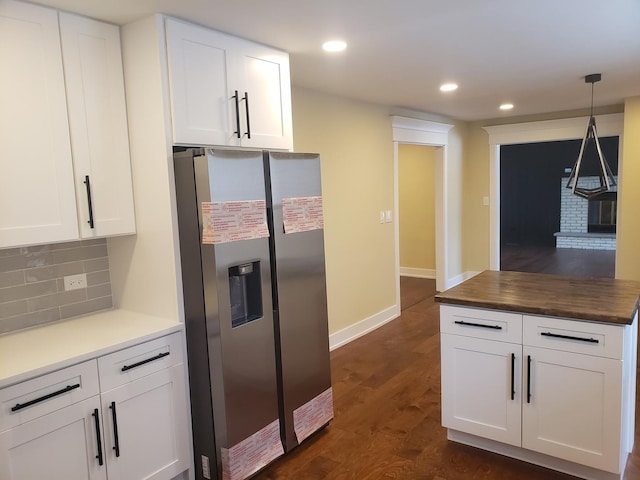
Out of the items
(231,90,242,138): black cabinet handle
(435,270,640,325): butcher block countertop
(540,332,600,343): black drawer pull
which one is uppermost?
(231,90,242,138): black cabinet handle

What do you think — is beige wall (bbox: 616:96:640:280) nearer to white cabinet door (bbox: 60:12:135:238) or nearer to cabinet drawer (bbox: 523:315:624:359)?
cabinet drawer (bbox: 523:315:624:359)

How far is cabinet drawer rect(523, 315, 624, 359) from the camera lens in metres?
2.10

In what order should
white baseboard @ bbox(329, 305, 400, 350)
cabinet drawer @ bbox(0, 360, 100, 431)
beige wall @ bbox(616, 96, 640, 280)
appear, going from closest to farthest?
cabinet drawer @ bbox(0, 360, 100, 431) → white baseboard @ bbox(329, 305, 400, 350) → beige wall @ bbox(616, 96, 640, 280)

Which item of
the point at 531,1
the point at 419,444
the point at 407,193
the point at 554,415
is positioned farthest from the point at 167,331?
the point at 407,193

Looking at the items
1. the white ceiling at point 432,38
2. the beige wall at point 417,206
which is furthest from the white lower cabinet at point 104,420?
the beige wall at point 417,206

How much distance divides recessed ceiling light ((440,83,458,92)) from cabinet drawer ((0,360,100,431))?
11.3ft

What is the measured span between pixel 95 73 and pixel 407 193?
5.51 metres

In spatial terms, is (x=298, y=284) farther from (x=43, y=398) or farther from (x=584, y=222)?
(x=584, y=222)

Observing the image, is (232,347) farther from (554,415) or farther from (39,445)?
(554,415)

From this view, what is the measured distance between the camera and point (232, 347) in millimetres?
2260

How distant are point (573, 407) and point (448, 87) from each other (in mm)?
2874

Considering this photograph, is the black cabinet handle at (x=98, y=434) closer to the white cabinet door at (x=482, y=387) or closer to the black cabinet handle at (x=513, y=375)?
the white cabinet door at (x=482, y=387)

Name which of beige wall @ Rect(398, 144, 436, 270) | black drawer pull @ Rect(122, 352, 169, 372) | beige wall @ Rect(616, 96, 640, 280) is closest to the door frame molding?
beige wall @ Rect(398, 144, 436, 270)

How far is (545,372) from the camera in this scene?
2.28 m
